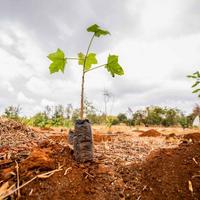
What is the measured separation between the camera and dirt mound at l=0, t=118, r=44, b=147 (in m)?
3.77

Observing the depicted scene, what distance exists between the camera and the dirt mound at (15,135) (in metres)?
3.77

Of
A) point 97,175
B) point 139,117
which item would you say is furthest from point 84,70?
point 139,117

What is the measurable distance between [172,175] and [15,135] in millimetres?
2250

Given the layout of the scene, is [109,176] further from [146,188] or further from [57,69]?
[57,69]

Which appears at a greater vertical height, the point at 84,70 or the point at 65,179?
the point at 84,70

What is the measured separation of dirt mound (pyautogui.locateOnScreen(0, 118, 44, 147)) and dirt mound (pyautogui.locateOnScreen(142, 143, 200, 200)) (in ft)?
5.22

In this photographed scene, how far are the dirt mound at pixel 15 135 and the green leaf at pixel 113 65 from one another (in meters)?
1.44

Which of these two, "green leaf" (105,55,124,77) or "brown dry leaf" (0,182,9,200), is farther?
"green leaf" (105,55,124,77)

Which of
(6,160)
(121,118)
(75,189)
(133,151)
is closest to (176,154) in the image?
(133,151)

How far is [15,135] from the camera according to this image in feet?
13.7

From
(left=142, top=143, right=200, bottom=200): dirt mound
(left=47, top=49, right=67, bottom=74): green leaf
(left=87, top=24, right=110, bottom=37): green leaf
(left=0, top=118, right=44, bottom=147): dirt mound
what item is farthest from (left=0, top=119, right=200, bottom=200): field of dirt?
(left=87, top=24, right=110, bottom=37): green leaf

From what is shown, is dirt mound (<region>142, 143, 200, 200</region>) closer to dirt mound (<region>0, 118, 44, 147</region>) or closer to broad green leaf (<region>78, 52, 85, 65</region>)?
broad green leaf (<region>78, 52, 85, 65</region>)

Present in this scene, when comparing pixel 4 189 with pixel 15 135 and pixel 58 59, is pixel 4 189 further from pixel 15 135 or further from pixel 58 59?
pixel 15 135

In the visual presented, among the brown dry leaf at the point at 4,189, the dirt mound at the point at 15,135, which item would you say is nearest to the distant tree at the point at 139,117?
the dirt mound at the point at 15,135
